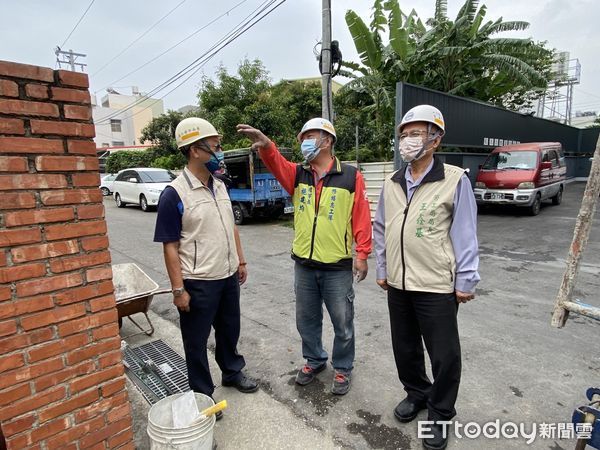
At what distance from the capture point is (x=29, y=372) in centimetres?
169

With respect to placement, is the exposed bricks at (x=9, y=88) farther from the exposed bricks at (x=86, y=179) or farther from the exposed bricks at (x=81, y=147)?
the exposed bricks at (x=86, y=179)

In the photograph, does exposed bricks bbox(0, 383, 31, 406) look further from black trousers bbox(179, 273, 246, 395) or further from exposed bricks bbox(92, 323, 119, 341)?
black trousers bbox(179, 273, 246, 395)

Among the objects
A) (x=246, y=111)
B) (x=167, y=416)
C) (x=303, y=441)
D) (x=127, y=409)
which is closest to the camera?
(x=127, y=409)

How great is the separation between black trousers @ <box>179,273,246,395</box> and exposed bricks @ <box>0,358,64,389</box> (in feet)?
2.72

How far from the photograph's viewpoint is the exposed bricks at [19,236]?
5.21ft

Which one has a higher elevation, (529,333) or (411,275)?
(411,275)

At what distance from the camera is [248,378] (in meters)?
3.05

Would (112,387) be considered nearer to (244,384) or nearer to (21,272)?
(21,272)

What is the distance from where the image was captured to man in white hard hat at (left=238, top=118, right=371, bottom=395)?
104 inches

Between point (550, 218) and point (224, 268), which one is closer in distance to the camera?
point (224, 268)

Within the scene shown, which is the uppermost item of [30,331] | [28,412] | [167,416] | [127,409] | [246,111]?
[246,111]

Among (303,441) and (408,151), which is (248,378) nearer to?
(303,441)

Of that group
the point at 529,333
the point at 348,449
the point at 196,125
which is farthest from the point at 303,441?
the point at 529,333

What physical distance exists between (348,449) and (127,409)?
133 centimetres
